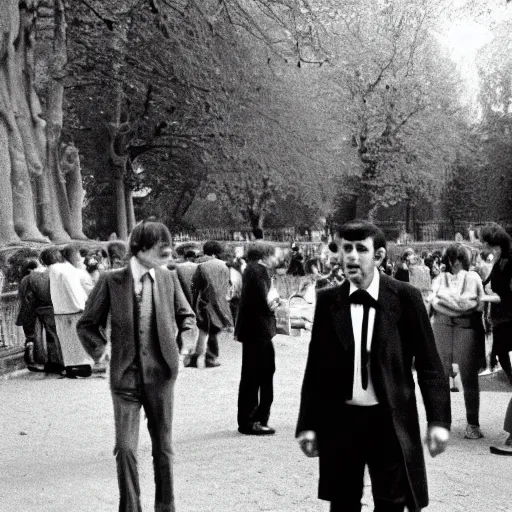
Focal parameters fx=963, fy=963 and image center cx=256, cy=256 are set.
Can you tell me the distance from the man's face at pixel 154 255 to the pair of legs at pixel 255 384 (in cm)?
313

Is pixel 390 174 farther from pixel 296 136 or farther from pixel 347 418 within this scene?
pixel 347 418

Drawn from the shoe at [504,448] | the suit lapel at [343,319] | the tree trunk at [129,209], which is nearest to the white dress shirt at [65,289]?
the shoe at [504,448]

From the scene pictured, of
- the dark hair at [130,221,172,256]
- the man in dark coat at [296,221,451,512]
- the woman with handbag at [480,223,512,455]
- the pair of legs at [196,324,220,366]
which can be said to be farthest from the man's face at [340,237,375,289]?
the pair of legs at [196,324,220,366]

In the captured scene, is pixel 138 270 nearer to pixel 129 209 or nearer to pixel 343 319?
pixel 343 319

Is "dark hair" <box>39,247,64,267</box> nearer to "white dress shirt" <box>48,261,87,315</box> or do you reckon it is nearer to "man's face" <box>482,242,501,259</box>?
"white dress shirt" <box>48,261,87,315</box>

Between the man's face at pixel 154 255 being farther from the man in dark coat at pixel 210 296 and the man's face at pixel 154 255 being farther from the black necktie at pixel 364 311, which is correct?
the man in dark coat at pixel 210 296

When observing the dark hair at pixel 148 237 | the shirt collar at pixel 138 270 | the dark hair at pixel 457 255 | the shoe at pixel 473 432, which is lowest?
the shoe at pixel 473 432

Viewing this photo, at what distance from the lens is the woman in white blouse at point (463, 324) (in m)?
8.32

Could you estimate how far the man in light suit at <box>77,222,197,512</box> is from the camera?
5309 mm

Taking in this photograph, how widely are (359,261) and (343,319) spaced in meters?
0.27

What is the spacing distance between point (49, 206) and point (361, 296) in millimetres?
21191

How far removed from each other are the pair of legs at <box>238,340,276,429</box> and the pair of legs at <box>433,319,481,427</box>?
1533 millimetres

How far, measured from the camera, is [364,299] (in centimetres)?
407

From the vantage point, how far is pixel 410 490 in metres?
3.98
